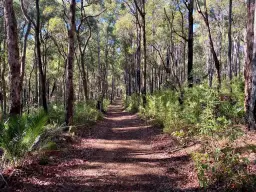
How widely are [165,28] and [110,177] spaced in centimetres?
2927

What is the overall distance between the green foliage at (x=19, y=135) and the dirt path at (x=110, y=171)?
47cm

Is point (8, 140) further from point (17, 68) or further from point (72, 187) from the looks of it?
point (17, 68)

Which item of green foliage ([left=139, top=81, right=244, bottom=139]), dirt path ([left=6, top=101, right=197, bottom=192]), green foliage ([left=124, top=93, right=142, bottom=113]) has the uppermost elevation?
green foliage ([left=139, top=81, right=244, bottom=139])

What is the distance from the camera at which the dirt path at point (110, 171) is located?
609cm

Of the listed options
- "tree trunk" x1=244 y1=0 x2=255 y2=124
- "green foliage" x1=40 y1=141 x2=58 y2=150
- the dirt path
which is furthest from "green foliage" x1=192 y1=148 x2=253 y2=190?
"green foliage" x1=40 y1=141 x2=58 y2=150

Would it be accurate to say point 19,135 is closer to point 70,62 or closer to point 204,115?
point 204,115

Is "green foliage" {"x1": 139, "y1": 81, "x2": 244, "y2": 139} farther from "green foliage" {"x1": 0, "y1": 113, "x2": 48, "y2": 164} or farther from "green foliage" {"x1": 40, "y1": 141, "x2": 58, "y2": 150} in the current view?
"green foliage" {"x1": 0, "y1": 113, "x2": 48, "y2": 164}

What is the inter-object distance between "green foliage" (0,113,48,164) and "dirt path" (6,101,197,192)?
47cm

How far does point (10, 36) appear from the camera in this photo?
9.30 m

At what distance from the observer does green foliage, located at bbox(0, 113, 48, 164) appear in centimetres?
643

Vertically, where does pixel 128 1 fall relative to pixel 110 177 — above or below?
above

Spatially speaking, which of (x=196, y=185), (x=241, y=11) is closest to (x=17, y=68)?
(x=196, y=185)

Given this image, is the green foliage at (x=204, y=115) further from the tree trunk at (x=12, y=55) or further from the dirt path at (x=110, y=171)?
the tree trunk at (x=12, y=55)

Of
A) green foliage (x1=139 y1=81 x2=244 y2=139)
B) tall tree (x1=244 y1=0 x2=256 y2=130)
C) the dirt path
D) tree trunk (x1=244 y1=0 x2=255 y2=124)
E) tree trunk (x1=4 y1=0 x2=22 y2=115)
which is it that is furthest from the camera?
tree trunk (x1=4 y1=0 x2=22 y2=115)
